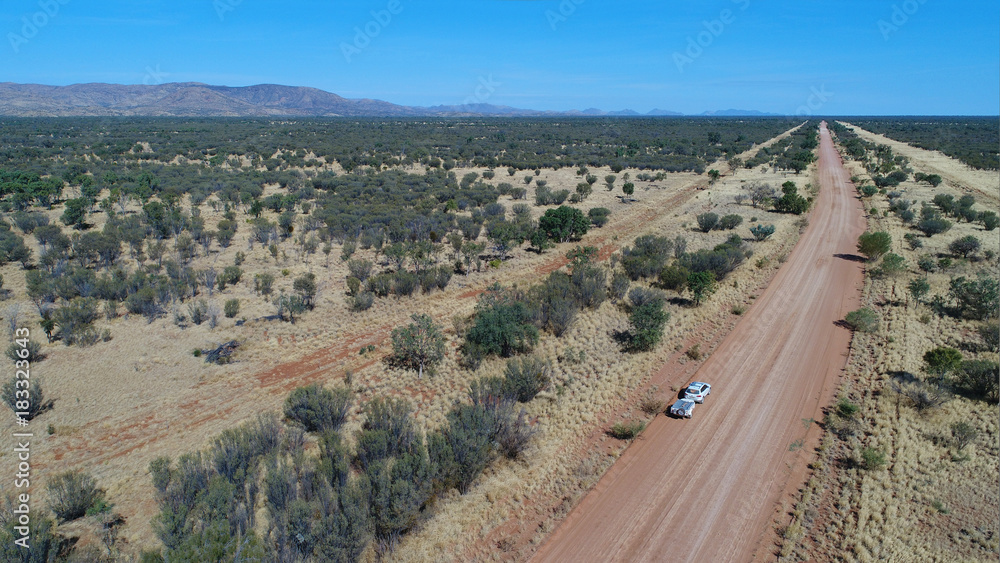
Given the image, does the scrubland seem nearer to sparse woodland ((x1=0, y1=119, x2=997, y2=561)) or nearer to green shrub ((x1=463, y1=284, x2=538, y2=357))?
sparse woodland ((x1=0, y1=119, x2=997, y2=561))

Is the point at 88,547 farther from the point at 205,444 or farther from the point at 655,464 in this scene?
the point at 655,464

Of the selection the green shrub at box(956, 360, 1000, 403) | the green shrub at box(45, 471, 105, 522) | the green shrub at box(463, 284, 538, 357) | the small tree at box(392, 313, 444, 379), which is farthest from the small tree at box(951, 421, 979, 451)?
the green shrub at box(45, 471, 105, 522)

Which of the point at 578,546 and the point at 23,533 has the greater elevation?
the point at 23,533

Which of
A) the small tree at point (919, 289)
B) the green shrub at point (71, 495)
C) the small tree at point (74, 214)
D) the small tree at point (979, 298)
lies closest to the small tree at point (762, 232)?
the small tree at point (919, 289)

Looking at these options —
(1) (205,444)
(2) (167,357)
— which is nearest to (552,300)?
(1) (205,444)

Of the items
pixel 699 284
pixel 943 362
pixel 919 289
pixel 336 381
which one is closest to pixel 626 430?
pixel 336 381

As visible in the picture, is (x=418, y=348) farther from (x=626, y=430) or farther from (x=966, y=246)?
(x=966, y=246)
